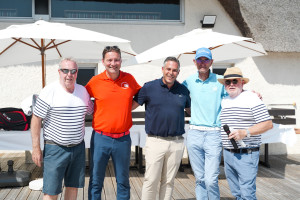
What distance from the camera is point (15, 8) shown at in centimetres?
674

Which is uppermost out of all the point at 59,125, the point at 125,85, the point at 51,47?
the point at 51,47

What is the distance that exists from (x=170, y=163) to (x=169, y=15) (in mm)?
4549

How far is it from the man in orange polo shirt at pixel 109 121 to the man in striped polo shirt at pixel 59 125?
19 centimetres

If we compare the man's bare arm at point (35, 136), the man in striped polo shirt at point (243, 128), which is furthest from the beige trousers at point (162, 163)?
the man's bare arm at point (35, 136)

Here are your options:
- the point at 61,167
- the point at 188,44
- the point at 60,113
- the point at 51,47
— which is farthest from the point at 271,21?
the point at 61,167

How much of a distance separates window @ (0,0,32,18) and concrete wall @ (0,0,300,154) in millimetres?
271

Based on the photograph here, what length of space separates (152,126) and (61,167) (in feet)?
3.10

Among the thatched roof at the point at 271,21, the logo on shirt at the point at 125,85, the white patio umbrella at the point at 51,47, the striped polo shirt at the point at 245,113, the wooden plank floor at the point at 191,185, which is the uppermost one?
the thatched roof at the point at 271,21

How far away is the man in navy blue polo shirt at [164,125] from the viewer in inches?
127

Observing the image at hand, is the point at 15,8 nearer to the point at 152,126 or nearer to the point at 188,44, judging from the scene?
the point at 188,44

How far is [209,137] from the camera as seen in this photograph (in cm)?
339

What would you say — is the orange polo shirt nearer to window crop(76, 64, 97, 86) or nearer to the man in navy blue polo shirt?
the man in navy blue polo shirt

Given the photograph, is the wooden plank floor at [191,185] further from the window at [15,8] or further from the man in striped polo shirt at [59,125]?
the window at [15,8]

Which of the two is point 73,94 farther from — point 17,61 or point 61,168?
point 17,61
